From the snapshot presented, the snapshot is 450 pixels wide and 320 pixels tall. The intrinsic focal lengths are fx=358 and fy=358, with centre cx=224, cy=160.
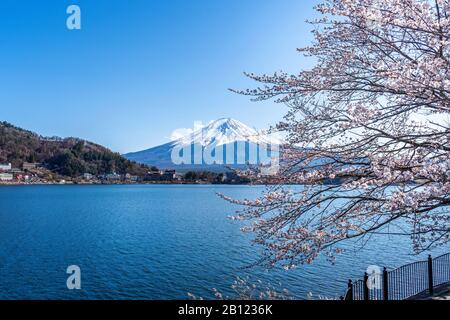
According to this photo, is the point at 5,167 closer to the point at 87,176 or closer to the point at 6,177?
the point at 6,177

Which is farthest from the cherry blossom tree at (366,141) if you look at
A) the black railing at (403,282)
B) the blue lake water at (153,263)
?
the black railing at (403,282)

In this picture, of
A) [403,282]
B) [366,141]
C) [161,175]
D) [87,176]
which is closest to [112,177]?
[87,176]

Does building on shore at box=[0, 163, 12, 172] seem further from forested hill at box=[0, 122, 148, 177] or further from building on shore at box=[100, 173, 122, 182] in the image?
building on shore at box=[100, 173, 122, 182]

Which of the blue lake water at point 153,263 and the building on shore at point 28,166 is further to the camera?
the building on shore at point 28,166

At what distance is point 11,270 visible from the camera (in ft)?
39.1

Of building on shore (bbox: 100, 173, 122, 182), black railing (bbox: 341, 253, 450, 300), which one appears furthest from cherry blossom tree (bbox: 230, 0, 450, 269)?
building on shore (bbox: 100, 173, 122, 182)

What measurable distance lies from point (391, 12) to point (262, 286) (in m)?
7.73

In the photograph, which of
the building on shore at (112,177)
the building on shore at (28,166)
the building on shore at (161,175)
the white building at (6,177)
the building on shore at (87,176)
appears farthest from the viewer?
the building on shore at (112,177)

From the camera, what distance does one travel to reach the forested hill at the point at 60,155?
90.4 metres

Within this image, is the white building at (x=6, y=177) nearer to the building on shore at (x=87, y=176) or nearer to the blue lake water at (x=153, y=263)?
the building on shore at (x=87, y=176)

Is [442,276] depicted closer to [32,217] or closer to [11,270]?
[11,270]

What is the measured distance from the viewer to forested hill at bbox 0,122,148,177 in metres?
90.4
